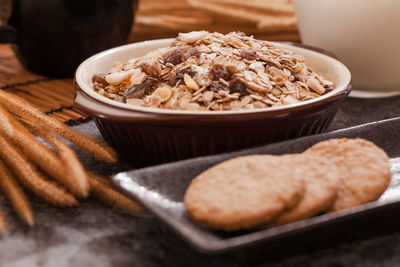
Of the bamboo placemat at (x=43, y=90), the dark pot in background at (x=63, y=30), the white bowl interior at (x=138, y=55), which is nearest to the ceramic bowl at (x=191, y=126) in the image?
the white bowl interior at (x=138, y=55)

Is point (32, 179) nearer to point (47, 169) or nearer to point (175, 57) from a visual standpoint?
point (47, 169)

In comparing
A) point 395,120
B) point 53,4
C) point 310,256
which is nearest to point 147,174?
point 310,256

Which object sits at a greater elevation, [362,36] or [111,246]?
[362,36]

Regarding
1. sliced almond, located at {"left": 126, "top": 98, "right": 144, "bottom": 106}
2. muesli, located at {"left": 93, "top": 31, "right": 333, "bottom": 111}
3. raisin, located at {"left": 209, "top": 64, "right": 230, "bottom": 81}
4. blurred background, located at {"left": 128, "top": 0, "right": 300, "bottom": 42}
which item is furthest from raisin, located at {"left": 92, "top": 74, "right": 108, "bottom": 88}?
blurred background, located at {"left": 128, "top": 0, "right": 300, "bottom": 42}

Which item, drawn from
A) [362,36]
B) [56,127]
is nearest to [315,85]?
[362,36]

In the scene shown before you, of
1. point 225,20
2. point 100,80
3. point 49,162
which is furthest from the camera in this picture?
point 225,20

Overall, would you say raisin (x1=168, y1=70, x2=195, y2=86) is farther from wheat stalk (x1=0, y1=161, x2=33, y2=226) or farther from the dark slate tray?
wheat stalk (x1=0, y1=161, x2=33, y2=226)

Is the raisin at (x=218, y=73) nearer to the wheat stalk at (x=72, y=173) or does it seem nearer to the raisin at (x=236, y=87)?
the raisin at (x=236, y=87)
